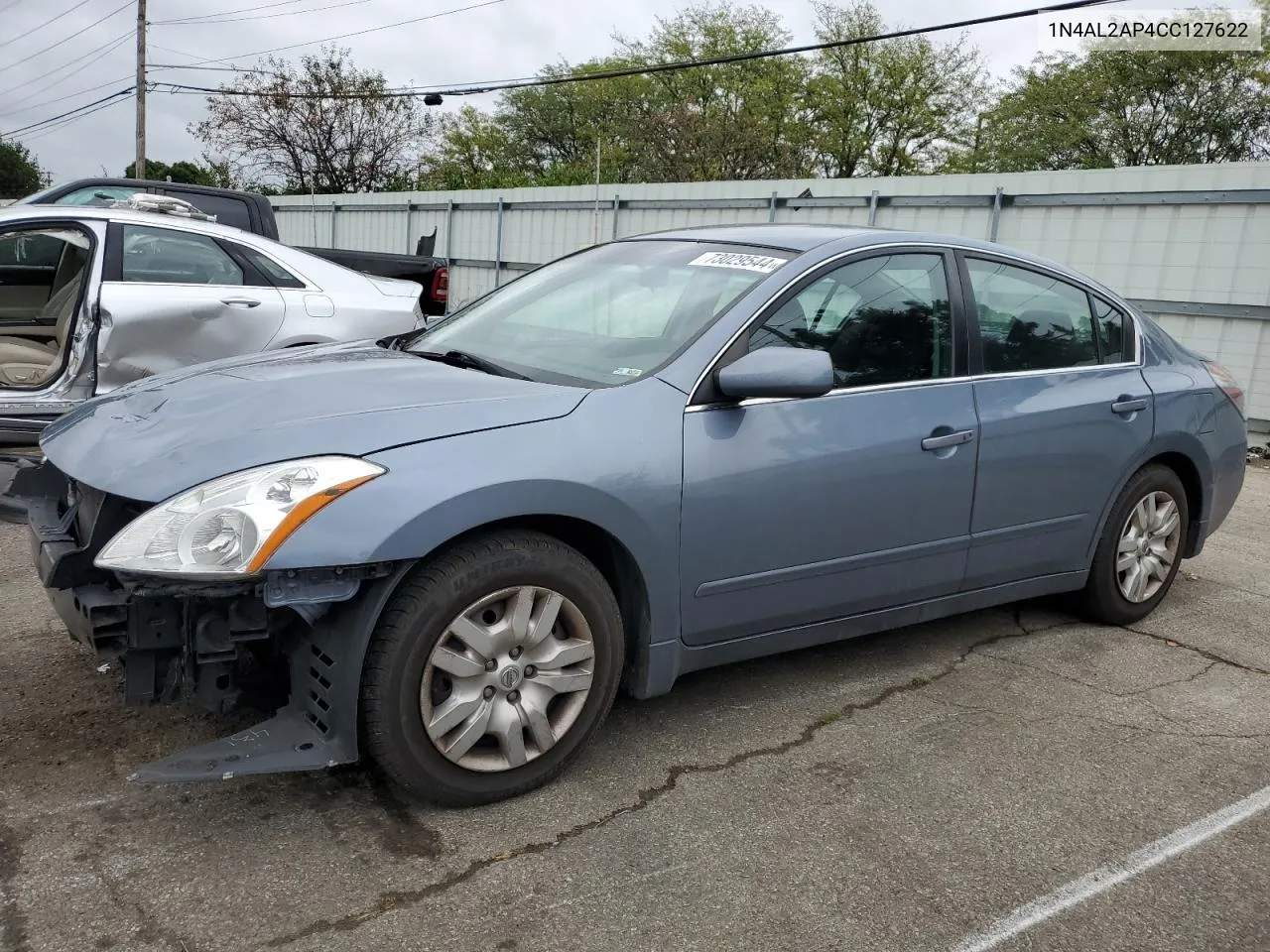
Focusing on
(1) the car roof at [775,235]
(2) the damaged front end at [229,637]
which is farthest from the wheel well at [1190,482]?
(2) the damaged front end at [229,637]

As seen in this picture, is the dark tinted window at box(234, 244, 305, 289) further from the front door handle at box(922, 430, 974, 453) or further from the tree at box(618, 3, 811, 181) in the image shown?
the tree at box(618, 3, 811, 181)

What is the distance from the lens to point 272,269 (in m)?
6.50

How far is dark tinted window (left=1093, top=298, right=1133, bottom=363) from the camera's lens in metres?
4.23

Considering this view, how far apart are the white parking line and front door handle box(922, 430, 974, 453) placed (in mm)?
1313

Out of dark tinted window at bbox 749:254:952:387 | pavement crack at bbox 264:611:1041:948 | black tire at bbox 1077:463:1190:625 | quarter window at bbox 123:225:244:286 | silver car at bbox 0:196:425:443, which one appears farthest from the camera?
quarter window at bbox 123:225:244:286

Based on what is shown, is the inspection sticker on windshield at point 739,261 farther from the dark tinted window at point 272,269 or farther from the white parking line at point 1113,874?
the dark tinted window at point 272,269

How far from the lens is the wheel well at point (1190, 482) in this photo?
4.44 m

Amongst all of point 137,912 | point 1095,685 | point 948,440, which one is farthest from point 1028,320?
point 137,912

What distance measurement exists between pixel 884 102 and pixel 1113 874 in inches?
1904

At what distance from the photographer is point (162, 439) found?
A: 264 centimetres

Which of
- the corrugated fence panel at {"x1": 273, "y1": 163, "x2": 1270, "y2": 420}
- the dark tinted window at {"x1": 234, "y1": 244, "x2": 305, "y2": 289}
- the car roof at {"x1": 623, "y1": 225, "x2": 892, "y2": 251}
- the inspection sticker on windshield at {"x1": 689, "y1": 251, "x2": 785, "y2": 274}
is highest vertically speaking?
the corrugated fence panel at {"x1": 273, "y1": 163, "x2": 1270, "y2": 420}

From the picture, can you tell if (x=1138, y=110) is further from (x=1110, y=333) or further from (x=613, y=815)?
(x=613, y=815)

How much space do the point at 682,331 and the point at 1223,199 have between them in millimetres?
8090

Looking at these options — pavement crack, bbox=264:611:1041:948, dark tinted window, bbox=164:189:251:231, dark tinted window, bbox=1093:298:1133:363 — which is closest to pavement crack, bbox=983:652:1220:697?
pavement crack, bbox=264:611:1041:948
